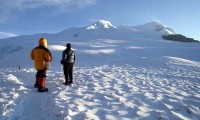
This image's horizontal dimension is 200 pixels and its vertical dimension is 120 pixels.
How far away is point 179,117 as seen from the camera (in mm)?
6883

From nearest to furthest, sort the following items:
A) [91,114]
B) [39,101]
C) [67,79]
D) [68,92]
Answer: [91,114], [39,101], [68,92], [67,79]

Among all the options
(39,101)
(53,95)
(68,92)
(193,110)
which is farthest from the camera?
(68,92)

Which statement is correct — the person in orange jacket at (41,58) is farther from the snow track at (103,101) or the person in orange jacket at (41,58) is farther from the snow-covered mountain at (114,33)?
the snow-covered mountain at (114,33)

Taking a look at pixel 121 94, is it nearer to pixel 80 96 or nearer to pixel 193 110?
pixel 80 96

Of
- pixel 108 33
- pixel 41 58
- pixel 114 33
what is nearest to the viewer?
pixel 41 58

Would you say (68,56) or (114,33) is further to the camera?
(114,33)

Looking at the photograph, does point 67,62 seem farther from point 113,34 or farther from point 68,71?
point 113,34

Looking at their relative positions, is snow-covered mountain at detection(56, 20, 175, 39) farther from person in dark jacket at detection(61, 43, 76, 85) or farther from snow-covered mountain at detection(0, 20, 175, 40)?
person in dark jacket at detection(61, 43, 76, 85)

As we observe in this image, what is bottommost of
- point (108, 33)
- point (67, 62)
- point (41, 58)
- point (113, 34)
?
point (67, 62)

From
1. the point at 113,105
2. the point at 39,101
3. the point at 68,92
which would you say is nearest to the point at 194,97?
the point at 113,105

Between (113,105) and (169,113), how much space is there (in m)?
1.78

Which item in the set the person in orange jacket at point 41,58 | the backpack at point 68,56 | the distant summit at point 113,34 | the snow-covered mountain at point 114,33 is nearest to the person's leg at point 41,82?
the person in orange jacket at point 41,58

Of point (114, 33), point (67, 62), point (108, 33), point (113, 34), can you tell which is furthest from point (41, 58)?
point (114, 33)

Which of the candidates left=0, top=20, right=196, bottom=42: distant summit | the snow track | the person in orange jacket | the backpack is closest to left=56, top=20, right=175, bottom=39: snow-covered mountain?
left=0, top=20, right=196, bottom=42: distant summit
